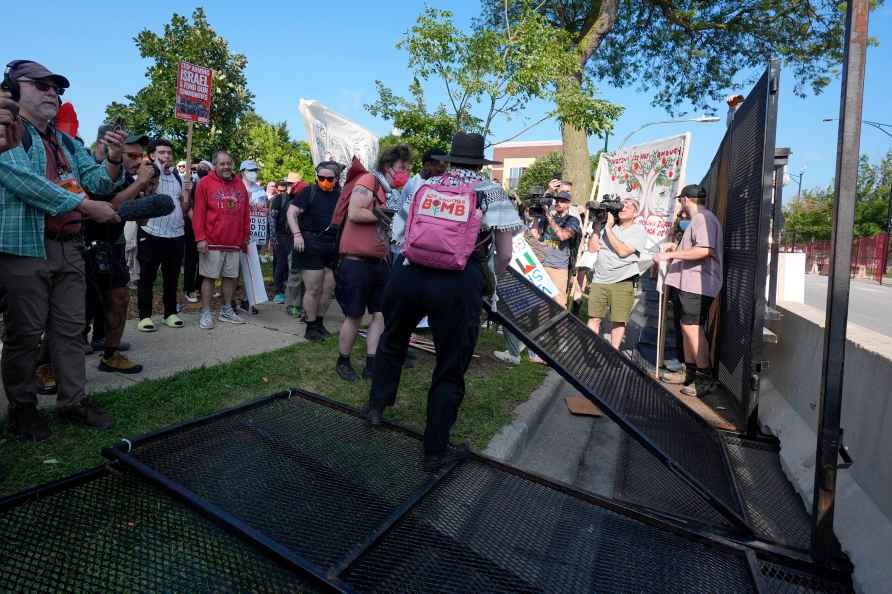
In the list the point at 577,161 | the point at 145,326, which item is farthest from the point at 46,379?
the point at 577,161

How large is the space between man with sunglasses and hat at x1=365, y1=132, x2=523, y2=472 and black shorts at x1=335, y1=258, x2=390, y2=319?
4.74ft

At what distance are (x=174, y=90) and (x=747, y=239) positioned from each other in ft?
Answer: 56.8

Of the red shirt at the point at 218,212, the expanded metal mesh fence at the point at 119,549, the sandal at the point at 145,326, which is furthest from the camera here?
the red shirt at the point at 218,212

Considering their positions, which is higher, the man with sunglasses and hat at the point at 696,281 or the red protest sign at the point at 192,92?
the red protest sign at the point at 192,92

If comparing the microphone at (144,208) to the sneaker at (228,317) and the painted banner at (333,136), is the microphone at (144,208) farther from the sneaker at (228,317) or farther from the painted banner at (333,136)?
the painted banner at (333,136)

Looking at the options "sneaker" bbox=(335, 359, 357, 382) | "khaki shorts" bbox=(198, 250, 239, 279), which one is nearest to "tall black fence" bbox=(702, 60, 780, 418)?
"sneaker" bbox=(335, 359, 357, 382)

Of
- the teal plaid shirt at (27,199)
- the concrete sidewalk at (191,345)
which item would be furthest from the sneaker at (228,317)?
the teal plaid shirt at (27,199)

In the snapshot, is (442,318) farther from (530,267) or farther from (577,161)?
(577,161)

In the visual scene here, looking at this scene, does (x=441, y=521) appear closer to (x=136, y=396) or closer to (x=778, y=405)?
(x=136, y=396)

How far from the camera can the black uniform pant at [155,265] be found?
5.62m

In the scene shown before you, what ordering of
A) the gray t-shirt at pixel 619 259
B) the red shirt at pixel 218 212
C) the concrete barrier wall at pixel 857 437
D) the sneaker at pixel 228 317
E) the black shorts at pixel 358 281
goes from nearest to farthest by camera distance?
the concrete barrier wall at pixel 857 437 < the black shorts at pixel 358 281 < the red shirt at pixel 218 212 < the gray t-shirt at pixel 619 259 < the sneaker at pixel 228 317

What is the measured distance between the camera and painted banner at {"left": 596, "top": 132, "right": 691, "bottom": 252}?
7723 mm

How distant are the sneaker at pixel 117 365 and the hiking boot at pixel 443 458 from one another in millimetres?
2651

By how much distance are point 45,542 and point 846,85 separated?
367 cm
